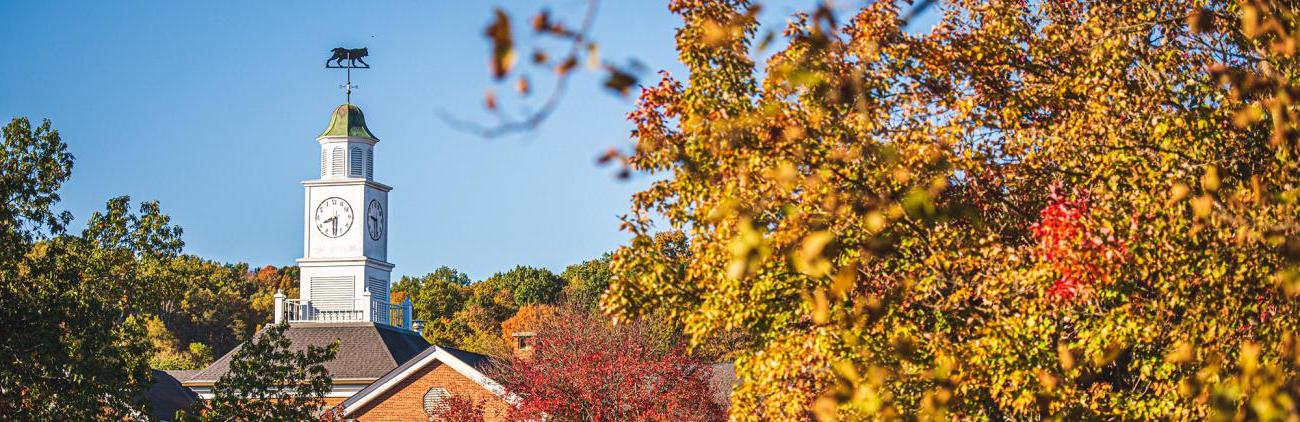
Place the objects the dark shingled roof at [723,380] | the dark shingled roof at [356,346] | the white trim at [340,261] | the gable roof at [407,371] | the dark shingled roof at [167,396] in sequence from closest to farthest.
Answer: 1. the dark shingled roof at [723,380]
2. the gable roof at [407,371]
3. the dark shingled roof at [356,346]
4. the dark shingled roof at [167,396]
5. the white trim at [340,261]

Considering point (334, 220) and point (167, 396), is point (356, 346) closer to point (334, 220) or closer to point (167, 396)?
point (334, 220)

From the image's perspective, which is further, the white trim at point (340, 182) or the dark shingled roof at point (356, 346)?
the white trim at point (340, 182)

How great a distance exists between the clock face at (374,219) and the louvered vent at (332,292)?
2239 mm

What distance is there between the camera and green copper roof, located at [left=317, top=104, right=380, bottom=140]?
6041cm

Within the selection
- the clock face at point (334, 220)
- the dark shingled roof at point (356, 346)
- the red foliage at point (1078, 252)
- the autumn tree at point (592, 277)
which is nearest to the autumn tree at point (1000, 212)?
the red foliage at point (1078, 252)

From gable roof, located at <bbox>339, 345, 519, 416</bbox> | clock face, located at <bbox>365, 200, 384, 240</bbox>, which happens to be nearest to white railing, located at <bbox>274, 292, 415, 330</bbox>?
clock face, located at <bbox>365, 200, 384, 240</bbox>

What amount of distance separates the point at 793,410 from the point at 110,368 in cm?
1210

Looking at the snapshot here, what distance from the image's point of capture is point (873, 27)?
52.6 ft

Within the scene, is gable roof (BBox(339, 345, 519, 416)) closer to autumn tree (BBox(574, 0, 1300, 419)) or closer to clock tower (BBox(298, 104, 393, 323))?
clock tower (BBox(298, 104, 393, 323))

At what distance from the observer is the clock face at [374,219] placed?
5903cm

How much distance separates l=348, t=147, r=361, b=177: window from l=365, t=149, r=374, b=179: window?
0.30m

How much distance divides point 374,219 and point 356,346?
287 inches

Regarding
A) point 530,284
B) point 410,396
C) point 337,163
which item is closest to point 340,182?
point 337,163

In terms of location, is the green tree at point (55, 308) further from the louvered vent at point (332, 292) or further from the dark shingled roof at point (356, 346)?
the louvered vent at point (332, 292)
